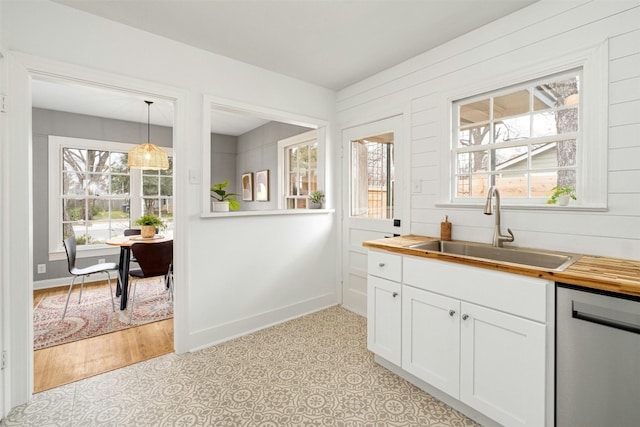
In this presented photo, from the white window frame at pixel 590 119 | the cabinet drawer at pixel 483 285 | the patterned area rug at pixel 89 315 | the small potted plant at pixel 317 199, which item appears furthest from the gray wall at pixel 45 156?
the white window frame at pixel 590 119

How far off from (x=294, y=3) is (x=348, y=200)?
196 cm

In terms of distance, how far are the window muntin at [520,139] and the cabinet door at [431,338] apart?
977mm

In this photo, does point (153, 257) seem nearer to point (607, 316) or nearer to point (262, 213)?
point (262, 213)

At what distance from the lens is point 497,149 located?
7.48 feet

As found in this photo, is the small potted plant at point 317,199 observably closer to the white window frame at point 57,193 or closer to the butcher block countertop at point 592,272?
the butcher block countertop at point 592,272

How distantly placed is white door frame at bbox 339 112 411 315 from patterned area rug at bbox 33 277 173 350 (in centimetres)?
203

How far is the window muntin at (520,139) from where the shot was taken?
76.7 inches

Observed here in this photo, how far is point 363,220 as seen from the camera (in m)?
3.26

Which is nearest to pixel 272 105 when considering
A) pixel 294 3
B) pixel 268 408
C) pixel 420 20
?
pixel 294 3

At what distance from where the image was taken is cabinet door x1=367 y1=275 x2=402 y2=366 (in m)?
2.07

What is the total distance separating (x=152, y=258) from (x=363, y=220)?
7.43 ft

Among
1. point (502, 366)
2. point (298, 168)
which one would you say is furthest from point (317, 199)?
point (502, 366)

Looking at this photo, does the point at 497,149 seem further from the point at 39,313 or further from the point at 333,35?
the point at 39,313

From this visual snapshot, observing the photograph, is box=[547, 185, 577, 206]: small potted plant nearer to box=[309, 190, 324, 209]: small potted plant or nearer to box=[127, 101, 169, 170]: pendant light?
box=[309, 190, 324, 209]: small potted plant
